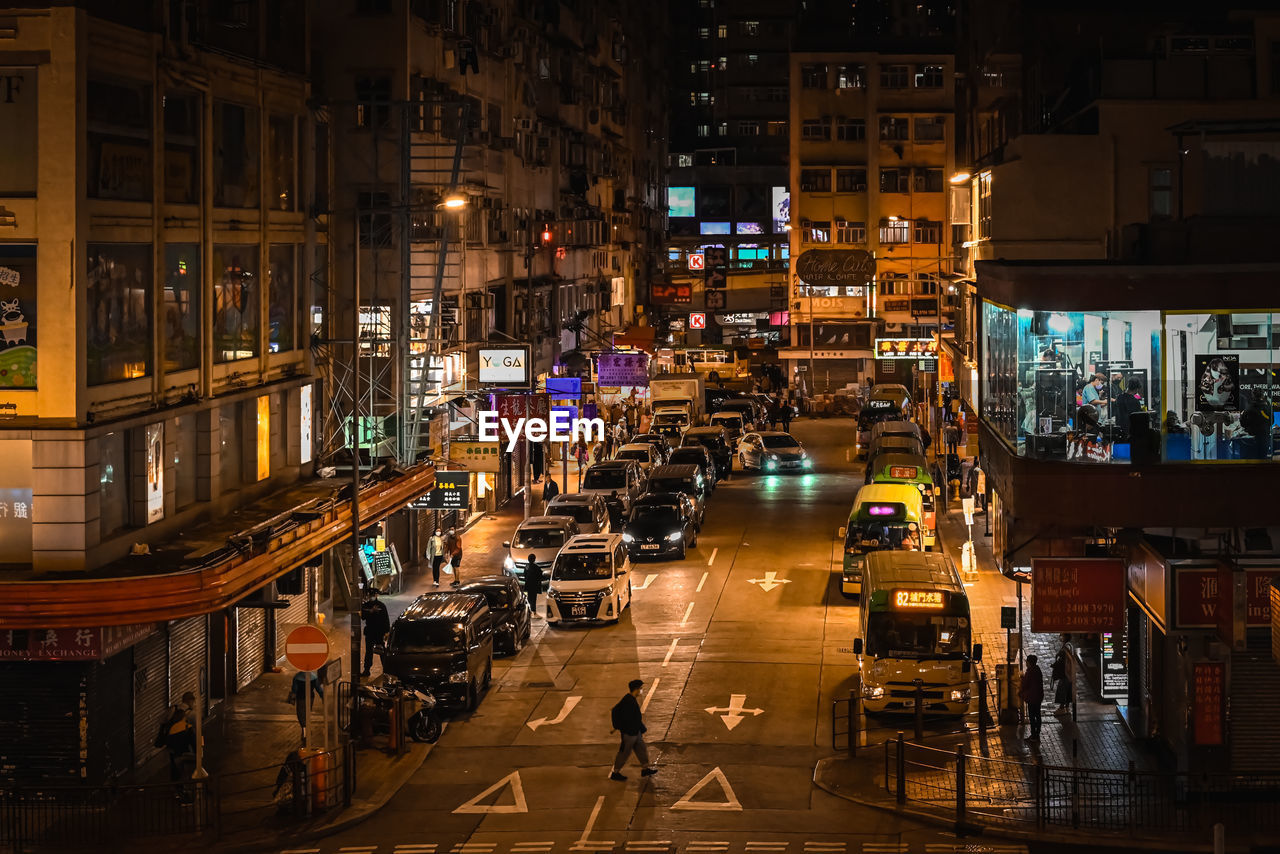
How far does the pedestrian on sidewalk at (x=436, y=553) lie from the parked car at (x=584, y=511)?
14.9 feet

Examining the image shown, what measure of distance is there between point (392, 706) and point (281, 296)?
12.5m

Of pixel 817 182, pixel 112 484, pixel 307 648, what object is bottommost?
pixel 307 648

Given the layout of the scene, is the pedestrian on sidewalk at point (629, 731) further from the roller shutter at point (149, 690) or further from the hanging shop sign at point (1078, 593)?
the roller shutter at point (149, 690)

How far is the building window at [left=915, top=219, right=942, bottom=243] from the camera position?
108438mm

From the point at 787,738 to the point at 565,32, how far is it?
5771 cm

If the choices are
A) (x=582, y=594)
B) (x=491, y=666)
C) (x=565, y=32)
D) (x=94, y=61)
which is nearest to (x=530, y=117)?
(x=565, y=32)

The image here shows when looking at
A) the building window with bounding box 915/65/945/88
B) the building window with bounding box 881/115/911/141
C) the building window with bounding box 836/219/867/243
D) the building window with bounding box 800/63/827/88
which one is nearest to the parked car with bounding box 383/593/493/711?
the building window with bounding box 836/219/867/243

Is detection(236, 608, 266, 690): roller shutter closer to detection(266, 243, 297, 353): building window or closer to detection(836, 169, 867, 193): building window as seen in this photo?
detection(266, 243, 297, 353): building window

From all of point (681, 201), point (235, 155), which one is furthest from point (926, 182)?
point (235, 155)

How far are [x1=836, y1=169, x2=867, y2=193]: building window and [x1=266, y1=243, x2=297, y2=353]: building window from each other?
7279 centimetres

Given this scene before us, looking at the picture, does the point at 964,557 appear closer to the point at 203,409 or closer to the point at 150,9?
the point at 203,409

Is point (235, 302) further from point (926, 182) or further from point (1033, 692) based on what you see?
point (926, 182)

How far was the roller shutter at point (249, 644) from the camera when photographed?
36.6m

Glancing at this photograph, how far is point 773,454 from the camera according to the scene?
245 ft
